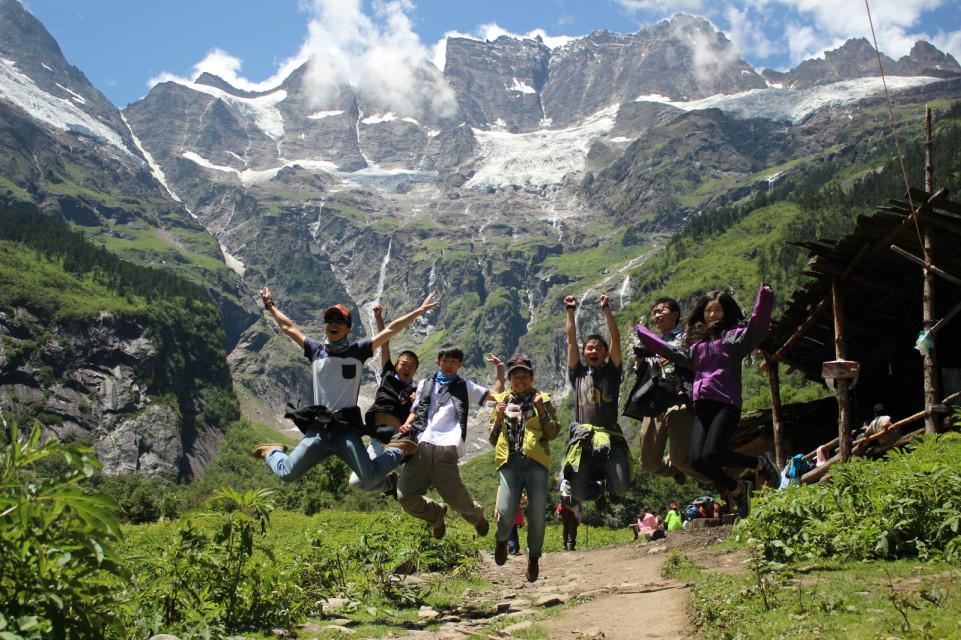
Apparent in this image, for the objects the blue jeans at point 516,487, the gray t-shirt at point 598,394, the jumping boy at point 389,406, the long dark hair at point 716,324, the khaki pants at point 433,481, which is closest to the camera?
the blue jeans at point 516,487

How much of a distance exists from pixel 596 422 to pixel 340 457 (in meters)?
3.21

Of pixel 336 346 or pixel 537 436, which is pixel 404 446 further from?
pixel 537 436

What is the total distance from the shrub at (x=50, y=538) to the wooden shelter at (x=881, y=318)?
412 inches

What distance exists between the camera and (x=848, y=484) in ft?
28.3

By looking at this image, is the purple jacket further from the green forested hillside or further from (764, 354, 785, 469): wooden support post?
the green forested hillside

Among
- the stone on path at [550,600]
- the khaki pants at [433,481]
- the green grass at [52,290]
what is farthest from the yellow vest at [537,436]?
the green grass at [52,290]

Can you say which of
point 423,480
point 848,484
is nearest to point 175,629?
point 423,480

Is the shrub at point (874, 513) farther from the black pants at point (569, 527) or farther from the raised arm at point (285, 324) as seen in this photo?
the black pants at point (569, 527)

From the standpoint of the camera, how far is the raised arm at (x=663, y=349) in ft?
30.6

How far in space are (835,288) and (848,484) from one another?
752 cm

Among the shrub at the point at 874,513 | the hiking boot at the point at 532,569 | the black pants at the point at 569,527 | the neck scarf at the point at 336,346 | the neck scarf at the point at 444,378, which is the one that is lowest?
the black pants at the point at 569,527

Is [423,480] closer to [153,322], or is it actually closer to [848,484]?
[848,484]

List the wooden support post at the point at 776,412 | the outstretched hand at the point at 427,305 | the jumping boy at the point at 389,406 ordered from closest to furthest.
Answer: the jumping boy at the point at 389,406
the outstretched hand at the point at 427,305
the wooden support post at the point at 776,412

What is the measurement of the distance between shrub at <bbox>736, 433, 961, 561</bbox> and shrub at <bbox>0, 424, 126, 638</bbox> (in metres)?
6.14
